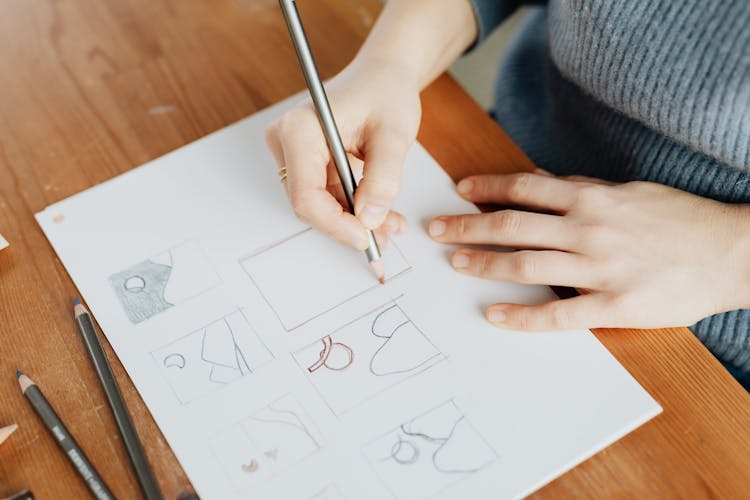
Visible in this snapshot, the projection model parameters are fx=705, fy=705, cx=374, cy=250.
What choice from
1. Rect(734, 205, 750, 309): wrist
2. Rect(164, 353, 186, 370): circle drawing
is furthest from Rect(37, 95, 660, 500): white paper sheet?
Rect(734, 205, 750, 309): wrist

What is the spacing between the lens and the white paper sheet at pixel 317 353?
442mm

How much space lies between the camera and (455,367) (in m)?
0.48

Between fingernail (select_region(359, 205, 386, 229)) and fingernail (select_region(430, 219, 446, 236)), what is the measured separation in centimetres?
5

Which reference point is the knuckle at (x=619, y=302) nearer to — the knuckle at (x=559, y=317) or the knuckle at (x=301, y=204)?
the knuckle at (x=559, y=317)

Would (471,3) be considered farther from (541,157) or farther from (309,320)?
(309,320)

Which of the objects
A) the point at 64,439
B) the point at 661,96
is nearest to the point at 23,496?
the point at 64,439

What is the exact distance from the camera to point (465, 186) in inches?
22.2

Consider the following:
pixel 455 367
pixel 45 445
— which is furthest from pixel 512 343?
pixel 45 445

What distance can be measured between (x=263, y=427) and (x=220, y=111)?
0.31m

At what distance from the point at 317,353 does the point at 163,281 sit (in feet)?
0.45

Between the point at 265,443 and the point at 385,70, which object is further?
the point at 385,70

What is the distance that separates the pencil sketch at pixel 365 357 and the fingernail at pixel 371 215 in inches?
2.5

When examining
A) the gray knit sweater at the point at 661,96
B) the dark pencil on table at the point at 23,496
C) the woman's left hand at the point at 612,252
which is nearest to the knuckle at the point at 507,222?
the woman's left hand at the point at 612,252

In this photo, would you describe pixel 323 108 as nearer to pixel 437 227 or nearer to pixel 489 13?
pixel 437 227
